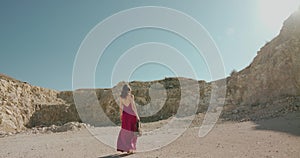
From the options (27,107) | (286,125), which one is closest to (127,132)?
(286,125)

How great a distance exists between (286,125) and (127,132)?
5.91m

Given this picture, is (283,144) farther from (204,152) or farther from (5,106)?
(5,106)

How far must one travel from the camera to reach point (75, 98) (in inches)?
1293

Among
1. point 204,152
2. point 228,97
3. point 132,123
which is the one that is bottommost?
point 204,152

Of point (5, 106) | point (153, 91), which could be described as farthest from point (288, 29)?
point (5, 106)

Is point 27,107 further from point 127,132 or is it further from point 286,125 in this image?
point 286,125

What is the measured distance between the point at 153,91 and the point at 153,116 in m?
5.09

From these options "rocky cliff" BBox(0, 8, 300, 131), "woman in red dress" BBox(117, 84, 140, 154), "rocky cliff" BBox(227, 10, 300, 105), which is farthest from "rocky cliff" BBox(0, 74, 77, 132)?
"woman in red dress" BBox(117, 84, 140, 154)

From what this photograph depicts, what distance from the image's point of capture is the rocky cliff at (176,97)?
45.7ft

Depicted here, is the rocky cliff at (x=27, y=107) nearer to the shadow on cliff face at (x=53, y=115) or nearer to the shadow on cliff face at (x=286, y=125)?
the shadow on cliff face at (x=53, y=115)

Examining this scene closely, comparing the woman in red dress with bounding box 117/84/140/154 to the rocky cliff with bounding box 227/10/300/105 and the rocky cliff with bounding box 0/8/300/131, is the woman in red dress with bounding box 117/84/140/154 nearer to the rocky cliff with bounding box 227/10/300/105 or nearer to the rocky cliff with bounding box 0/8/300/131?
the rocky cliff with bounding box 0/8/300/131

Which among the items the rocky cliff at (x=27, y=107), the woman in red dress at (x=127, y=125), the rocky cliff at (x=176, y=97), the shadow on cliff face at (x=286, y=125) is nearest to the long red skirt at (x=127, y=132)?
the woman in red dress at (x=127, y=125)

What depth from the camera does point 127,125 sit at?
638 cm

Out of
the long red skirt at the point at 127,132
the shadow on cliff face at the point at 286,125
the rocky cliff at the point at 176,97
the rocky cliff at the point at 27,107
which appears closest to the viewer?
the long red skirt at the point at 127,132
